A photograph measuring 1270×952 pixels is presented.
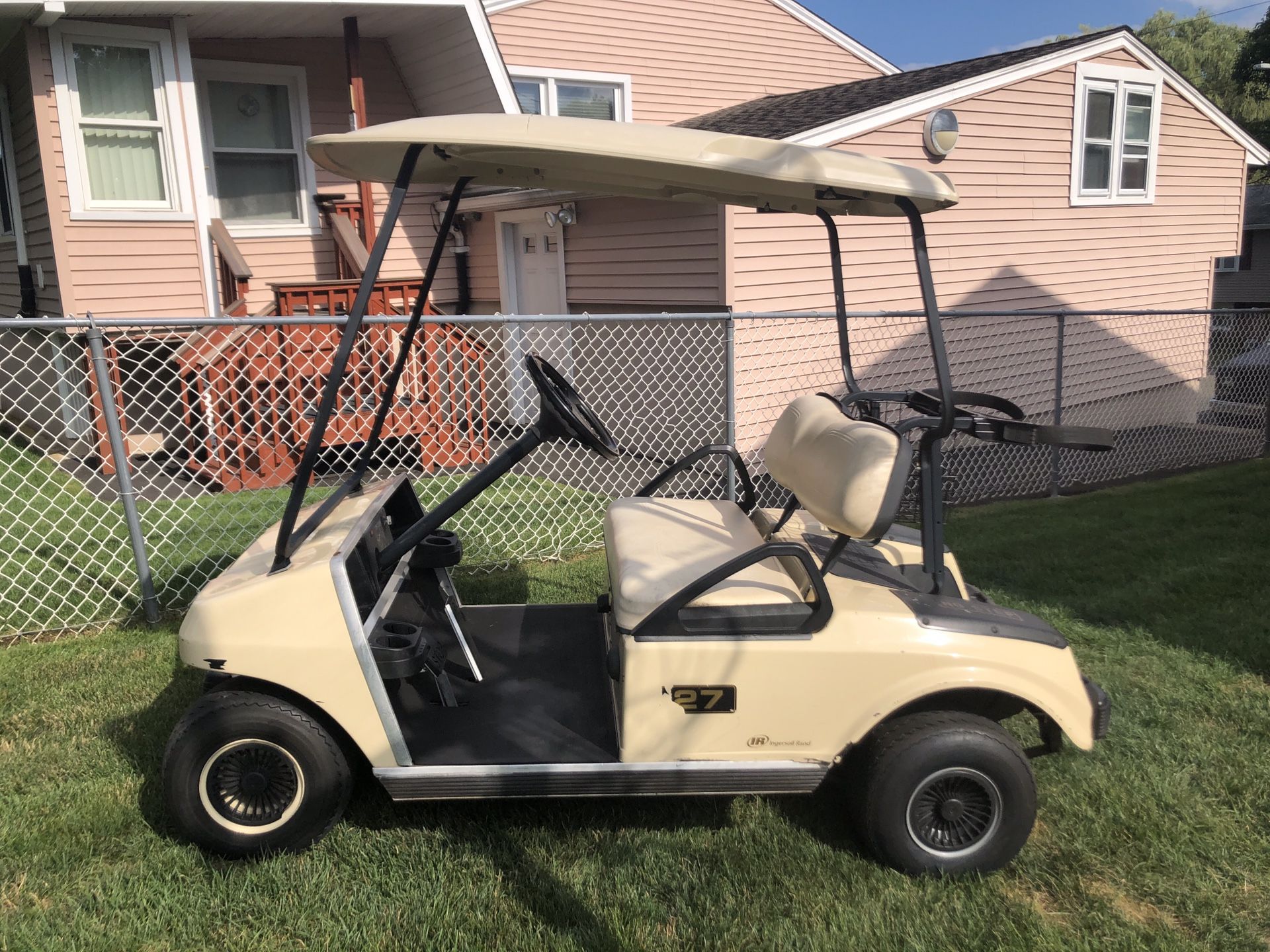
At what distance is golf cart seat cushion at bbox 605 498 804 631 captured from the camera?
9.00 ft

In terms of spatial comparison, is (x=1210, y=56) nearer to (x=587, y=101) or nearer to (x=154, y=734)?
(x=587, y=101)

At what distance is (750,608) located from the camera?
2.72 metres

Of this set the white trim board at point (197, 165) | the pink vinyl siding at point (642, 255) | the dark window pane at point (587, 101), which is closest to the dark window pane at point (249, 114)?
the white trim board at point (197, 165)

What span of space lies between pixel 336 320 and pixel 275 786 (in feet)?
7.99

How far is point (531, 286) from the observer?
10.8 meters

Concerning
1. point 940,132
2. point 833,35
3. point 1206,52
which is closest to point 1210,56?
point 1206,52

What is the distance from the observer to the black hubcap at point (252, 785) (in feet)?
9.00

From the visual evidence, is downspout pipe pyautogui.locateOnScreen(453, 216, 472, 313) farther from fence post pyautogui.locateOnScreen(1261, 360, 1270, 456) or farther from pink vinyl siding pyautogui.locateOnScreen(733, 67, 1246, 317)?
fence post pyautogui.locateOnScreen(1261, 360, 1270, 456)

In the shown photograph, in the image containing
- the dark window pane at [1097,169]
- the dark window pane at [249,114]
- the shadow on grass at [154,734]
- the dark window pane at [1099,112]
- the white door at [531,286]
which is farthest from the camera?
the dark window pane at [1097,169]

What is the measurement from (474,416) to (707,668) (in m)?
6.55

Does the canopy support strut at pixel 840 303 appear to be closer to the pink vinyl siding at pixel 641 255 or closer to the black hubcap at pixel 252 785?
the black hubcap at pixel 252 785

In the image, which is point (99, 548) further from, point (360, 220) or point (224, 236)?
point (360, 220)

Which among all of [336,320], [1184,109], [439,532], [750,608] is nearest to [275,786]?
[439,532]

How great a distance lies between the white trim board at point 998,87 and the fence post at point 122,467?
5.65m
